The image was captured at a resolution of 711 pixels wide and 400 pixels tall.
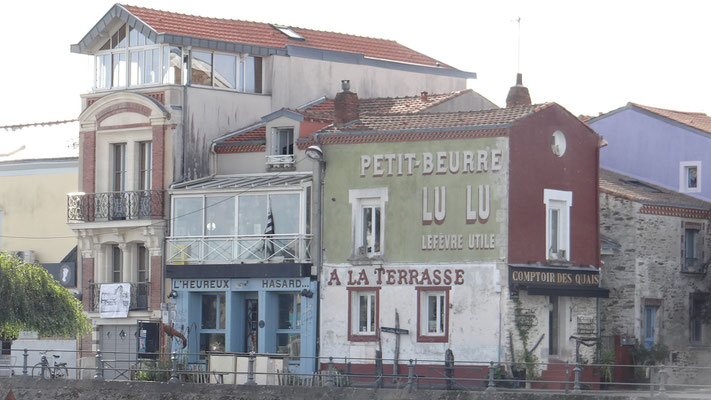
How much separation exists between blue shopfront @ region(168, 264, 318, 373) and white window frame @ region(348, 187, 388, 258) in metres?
1.73

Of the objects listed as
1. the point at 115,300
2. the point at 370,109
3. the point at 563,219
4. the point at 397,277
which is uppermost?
the point at 370,109

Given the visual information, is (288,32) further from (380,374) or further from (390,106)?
(380,374)

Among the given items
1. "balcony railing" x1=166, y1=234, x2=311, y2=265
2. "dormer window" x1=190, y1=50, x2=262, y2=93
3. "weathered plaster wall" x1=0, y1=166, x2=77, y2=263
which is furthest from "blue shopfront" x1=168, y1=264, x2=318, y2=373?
"weathered plaster wall" x1=0, y1=166, x2=77, y2=263

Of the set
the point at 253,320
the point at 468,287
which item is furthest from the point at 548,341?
the point at 253,320

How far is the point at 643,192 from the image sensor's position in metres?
50.7

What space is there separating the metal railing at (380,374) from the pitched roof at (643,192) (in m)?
5.31

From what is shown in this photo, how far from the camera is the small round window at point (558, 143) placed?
4556cm

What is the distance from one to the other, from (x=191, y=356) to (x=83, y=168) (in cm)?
772

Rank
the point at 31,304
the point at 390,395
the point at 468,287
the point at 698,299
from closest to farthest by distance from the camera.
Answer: the point at 390,395 → the point at 468,287 → the point at 31,304 → the point at 698,299

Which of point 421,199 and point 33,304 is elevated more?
point 421,199

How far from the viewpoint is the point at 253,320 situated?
159 ft

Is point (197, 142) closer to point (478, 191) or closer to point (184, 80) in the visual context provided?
point (184, 80)

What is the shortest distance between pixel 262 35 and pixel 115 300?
32.5 ft

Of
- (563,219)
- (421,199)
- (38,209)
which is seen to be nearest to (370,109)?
(421,199)
